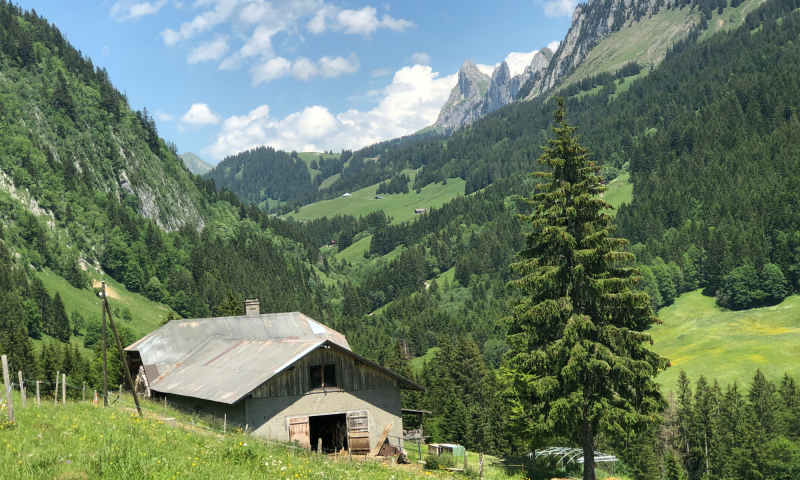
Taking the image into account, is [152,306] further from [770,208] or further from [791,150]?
[791,150]

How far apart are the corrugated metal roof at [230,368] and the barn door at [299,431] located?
2750mm

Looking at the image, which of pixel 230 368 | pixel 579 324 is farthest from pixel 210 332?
pixel 579 324

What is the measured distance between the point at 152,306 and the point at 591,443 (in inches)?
5300

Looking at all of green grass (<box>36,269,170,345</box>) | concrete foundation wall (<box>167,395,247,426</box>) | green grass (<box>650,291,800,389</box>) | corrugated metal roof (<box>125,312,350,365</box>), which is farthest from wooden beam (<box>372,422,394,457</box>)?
green grass (<box>36,269,170,345</box>)

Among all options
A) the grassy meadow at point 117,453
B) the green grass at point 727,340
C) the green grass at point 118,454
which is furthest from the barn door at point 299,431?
the green grass at point 727,340

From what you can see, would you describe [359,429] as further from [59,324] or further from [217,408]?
[59,324]

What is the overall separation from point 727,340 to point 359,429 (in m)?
101

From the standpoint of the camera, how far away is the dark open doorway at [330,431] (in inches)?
1331

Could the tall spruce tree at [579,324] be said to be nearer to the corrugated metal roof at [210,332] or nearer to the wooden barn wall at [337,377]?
the wooden barn wall at [337,377]

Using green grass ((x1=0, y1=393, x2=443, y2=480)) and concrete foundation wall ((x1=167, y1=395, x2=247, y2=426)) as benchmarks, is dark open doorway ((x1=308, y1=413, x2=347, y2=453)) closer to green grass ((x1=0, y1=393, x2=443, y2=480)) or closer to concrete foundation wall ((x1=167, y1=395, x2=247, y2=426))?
concrete foundation wall ((x1=167, y1=395, x2=247, y2=426))

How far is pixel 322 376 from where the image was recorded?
3164 centimetres

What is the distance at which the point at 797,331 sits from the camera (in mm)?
108438

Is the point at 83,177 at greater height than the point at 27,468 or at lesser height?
greater

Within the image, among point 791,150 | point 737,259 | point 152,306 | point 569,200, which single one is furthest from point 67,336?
point 791,150
